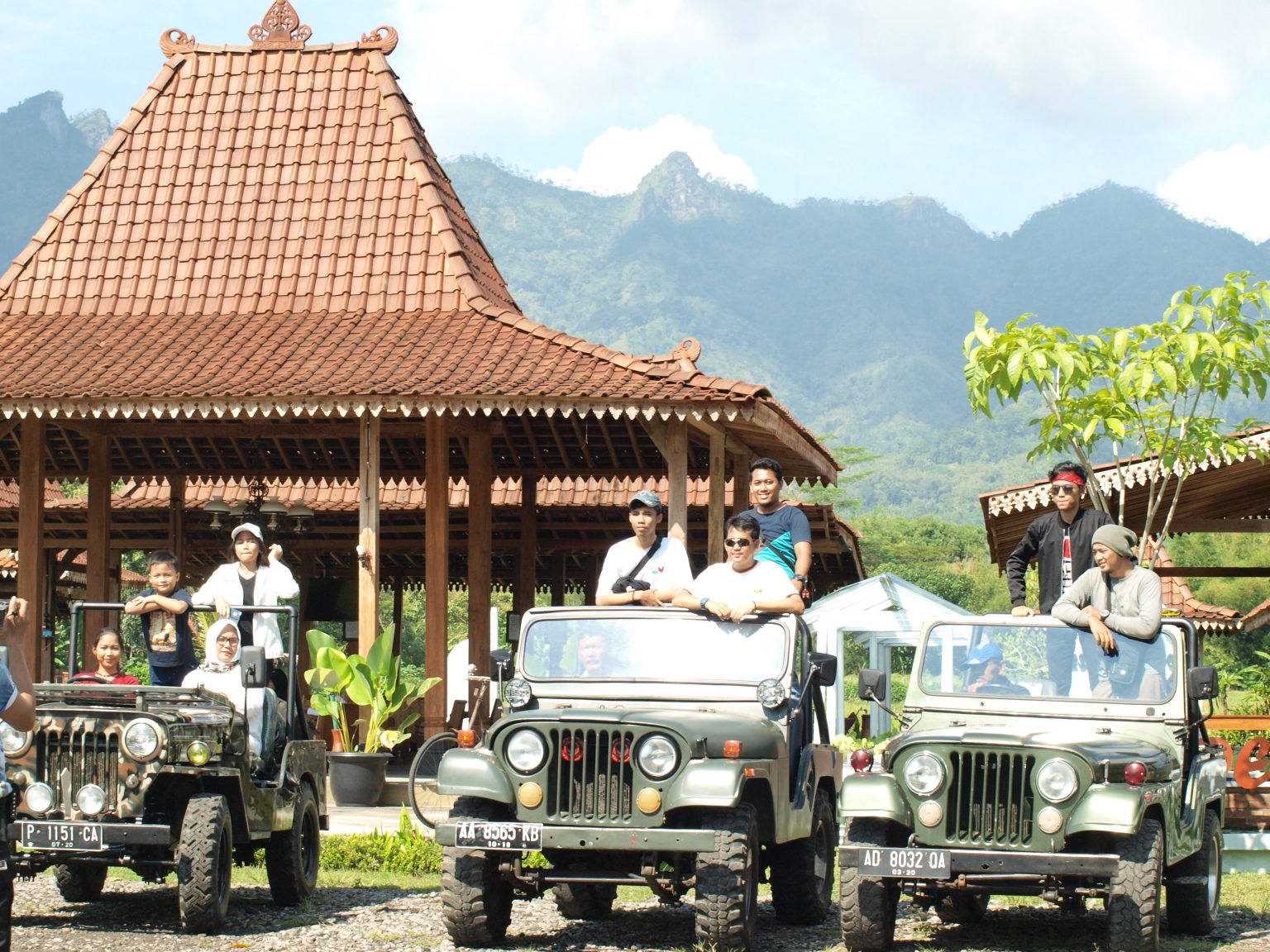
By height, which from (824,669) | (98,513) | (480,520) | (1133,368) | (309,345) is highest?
(309,345)

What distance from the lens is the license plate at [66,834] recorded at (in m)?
8.22

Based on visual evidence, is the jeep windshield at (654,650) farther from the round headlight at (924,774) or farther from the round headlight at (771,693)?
the round headlight at (924,774)

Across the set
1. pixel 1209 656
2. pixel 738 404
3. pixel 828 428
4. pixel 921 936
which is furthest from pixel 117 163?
pixel 828 428

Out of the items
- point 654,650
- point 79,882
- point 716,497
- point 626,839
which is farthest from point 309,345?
point 626,839

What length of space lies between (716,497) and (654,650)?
6924 mm

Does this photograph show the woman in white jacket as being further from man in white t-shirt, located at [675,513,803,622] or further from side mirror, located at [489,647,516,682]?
man in white t-shirt, located at [675,513,803,622]

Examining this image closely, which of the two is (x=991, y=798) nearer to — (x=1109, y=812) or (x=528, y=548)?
(x=1109, y=812)

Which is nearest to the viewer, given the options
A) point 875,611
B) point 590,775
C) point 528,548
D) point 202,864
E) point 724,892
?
point 724,892

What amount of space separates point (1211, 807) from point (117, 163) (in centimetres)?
1316

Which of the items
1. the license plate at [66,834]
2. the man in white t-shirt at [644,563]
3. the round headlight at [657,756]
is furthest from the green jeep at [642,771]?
the license plate at [66,834]

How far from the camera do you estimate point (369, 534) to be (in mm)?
14773

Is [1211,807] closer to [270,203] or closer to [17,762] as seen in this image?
[17,762]

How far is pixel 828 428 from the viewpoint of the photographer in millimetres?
198250

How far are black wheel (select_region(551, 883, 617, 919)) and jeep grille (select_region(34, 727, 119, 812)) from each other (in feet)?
7.87
